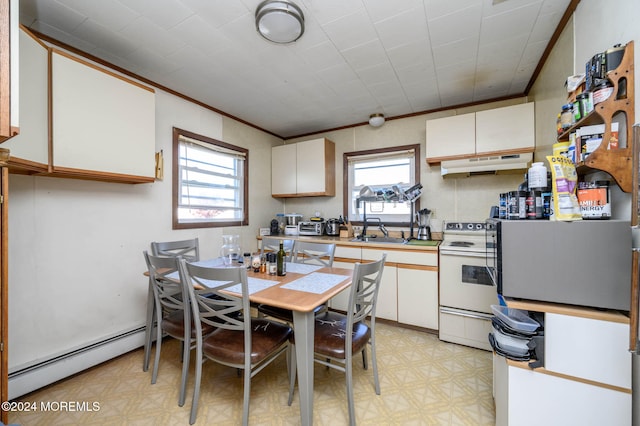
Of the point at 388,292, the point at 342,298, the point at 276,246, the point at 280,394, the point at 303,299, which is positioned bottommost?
the point at 280,394

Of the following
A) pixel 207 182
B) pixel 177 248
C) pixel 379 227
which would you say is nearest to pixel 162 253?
pixel 177 248

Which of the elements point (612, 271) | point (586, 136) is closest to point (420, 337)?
point (612, 271)

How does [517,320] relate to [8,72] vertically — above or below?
below

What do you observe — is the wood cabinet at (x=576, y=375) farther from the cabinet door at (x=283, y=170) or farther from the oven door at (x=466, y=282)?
the cabinet door at (x=283, y=170)

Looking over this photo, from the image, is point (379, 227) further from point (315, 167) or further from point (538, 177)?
point (538, 177)

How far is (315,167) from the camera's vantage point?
3.63m

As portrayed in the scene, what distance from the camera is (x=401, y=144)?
3361mm

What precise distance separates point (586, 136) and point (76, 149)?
115 inches

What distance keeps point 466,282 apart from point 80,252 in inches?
130

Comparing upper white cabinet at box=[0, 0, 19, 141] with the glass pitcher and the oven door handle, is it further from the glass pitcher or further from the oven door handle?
the oven door handle

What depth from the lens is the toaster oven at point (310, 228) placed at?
3609 mm

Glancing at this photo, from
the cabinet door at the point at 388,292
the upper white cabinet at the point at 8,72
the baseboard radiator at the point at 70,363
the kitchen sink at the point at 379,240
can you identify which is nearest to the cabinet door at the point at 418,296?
the cabinet door at the point at 388,292

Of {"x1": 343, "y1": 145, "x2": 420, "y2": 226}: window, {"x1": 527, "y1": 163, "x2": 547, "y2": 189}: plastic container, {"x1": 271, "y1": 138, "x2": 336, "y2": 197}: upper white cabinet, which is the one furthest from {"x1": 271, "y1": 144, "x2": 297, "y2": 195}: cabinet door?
{"x1": 527, "y1": 163, "x2": 547, "y2": 189}: plastic container

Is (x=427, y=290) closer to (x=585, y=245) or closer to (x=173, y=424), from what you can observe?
(x=585, y=245)
